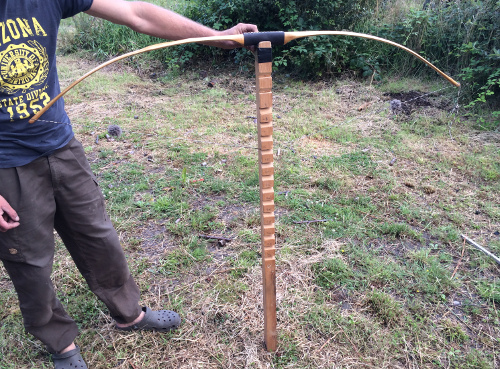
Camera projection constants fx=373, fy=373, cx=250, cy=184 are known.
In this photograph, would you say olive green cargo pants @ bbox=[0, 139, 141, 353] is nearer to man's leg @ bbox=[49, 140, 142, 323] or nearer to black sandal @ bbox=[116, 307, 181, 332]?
man's leg @ bbox=[49, 140, 142, 323]

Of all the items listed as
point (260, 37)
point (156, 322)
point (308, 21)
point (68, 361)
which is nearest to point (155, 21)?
point (260, 37)

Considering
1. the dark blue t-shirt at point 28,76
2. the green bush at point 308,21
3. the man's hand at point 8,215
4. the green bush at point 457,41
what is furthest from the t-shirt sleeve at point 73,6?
the green bush at point 457,41

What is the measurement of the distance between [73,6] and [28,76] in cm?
35

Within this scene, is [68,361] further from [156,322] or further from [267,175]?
[267,175]

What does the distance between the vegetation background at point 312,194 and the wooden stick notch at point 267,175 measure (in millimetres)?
288

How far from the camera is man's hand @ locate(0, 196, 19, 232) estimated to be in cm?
143

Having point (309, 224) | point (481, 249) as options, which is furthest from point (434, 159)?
point (309, 224)

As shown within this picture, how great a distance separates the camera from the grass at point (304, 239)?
6.59 feet

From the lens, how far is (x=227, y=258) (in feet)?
8.54

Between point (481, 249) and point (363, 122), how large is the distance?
221cm

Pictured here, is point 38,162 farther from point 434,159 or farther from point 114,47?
point 114,47

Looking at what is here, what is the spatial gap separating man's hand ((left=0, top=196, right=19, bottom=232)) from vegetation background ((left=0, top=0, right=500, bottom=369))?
89 cm

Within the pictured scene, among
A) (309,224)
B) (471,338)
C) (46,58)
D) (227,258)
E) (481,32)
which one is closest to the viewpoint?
(46,58)

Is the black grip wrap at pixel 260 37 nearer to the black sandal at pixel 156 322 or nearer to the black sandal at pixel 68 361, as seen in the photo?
the black sandal at pixel 156 322
